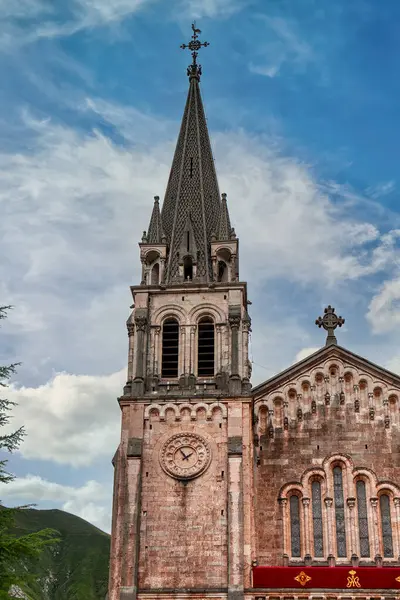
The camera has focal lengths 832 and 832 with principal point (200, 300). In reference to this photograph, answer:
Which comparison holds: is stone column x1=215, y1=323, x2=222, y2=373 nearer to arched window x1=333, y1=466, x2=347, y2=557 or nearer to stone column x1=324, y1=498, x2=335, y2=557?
arched window x1=333, y1=466, x2=347, y2=557

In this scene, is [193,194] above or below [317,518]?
above

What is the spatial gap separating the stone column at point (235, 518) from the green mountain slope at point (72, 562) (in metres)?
62.5

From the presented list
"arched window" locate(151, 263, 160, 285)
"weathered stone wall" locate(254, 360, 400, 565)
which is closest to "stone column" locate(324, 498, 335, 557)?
"weathered stone wall" locate(254, 360, 400, 565)

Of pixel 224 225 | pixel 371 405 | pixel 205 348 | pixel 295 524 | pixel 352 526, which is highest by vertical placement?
pixel 224 225

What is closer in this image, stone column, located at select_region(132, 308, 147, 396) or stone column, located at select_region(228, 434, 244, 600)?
stone column, located at select_region(228, 434, 244, 600)

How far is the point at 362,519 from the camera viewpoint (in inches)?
1291

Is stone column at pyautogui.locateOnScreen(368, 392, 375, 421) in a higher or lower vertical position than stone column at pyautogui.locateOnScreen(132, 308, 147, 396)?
lower

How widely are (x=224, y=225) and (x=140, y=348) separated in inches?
310

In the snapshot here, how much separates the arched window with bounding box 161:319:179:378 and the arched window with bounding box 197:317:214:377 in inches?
39.3

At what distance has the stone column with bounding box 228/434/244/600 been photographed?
100.0 feet

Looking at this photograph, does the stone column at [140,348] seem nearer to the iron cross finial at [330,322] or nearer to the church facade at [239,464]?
the church facade at [239,464]

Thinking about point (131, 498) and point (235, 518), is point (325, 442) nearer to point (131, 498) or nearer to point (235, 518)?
point (235, 518)

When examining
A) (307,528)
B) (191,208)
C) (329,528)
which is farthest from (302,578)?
(191,208)

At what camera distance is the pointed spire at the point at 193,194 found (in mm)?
39125
